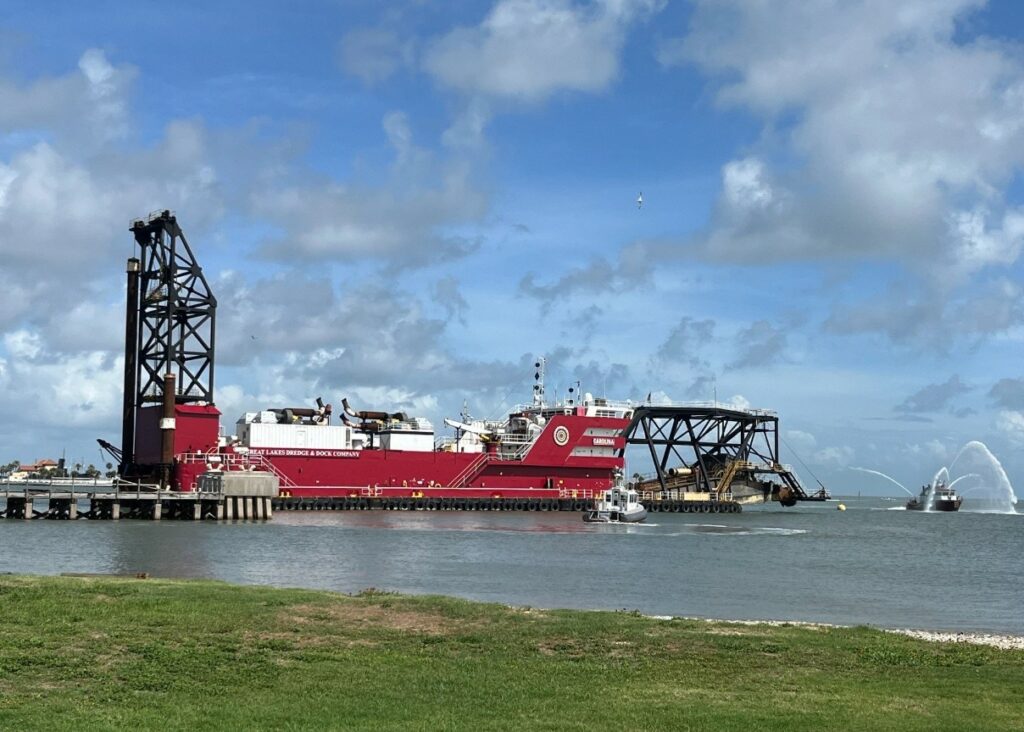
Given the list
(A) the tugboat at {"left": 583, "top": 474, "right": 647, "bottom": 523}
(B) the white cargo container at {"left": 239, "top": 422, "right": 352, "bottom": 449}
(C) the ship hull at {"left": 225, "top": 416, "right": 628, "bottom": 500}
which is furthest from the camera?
(C) the ship hull at {"left": 225, "top": 416, "right": 628, "bottom": 500}

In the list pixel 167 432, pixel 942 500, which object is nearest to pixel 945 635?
pixel 167 432

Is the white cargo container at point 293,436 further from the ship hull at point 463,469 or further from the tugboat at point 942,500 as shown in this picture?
the tugboat at point 942,500

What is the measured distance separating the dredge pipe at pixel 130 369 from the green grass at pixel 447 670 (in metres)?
54.0

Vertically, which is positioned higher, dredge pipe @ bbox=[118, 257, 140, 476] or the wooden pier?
dredge pipe @ bbox=[118, 257, 140, 476]

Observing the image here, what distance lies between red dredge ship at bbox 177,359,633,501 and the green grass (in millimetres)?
50704

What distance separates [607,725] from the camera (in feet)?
36.9

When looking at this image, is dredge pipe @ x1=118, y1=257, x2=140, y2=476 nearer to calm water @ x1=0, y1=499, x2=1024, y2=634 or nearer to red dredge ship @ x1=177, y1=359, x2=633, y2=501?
red dredge ship @ x1=177, y1=359, x2=633, y2=501

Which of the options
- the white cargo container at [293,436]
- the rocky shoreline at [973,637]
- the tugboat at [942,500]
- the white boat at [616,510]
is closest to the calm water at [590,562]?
the white boat at [616,510]

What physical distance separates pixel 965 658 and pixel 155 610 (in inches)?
461

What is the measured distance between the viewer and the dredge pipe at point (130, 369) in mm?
71188

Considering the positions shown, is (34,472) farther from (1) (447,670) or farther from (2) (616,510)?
(1) (447,670)

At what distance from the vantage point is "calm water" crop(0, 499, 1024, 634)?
91.8 ft

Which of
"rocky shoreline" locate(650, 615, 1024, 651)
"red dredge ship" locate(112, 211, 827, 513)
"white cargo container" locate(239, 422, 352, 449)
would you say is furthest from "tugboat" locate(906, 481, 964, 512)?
"rocky shoreline" locate(650, 615, 1024, 651)

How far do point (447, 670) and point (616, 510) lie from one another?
50.8 metres
